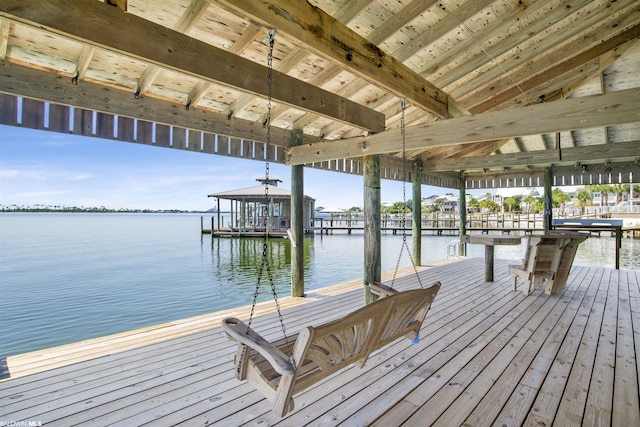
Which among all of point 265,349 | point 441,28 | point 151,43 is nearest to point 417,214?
point 441,28

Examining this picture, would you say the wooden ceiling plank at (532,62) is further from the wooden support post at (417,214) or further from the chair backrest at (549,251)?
the wooden support post at (417,214)

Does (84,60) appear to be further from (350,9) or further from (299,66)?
(350,9)

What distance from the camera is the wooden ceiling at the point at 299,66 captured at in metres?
2.29

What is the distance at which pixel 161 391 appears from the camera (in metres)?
2.25

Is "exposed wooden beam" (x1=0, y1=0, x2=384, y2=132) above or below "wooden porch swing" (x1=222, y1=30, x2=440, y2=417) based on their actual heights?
above

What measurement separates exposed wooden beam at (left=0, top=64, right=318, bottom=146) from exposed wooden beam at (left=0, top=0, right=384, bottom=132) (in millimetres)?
1349

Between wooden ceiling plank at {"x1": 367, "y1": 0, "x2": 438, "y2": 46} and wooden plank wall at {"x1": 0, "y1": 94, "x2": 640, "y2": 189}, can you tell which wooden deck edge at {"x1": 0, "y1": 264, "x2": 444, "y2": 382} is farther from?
wooden ceiling plank at {"x1": 367, "y1": 0, "x2": 438, "y2": 46}

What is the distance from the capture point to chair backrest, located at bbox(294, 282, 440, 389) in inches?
60.9

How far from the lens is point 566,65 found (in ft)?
15.6

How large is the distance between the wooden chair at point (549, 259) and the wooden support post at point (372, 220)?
251 centimetres

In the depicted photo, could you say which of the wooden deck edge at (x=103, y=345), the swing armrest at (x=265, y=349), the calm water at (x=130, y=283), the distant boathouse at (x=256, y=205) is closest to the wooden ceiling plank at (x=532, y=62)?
the wooden deck edge at (x=103, y=345)

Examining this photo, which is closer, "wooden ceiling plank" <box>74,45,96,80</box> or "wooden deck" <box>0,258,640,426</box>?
"wooden deck" <box>0,258,640,426</box>

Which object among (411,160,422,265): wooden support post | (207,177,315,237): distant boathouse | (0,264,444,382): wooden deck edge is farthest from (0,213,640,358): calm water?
(207,177,315,237): distant boathouse

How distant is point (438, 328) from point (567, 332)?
52.1 inches
